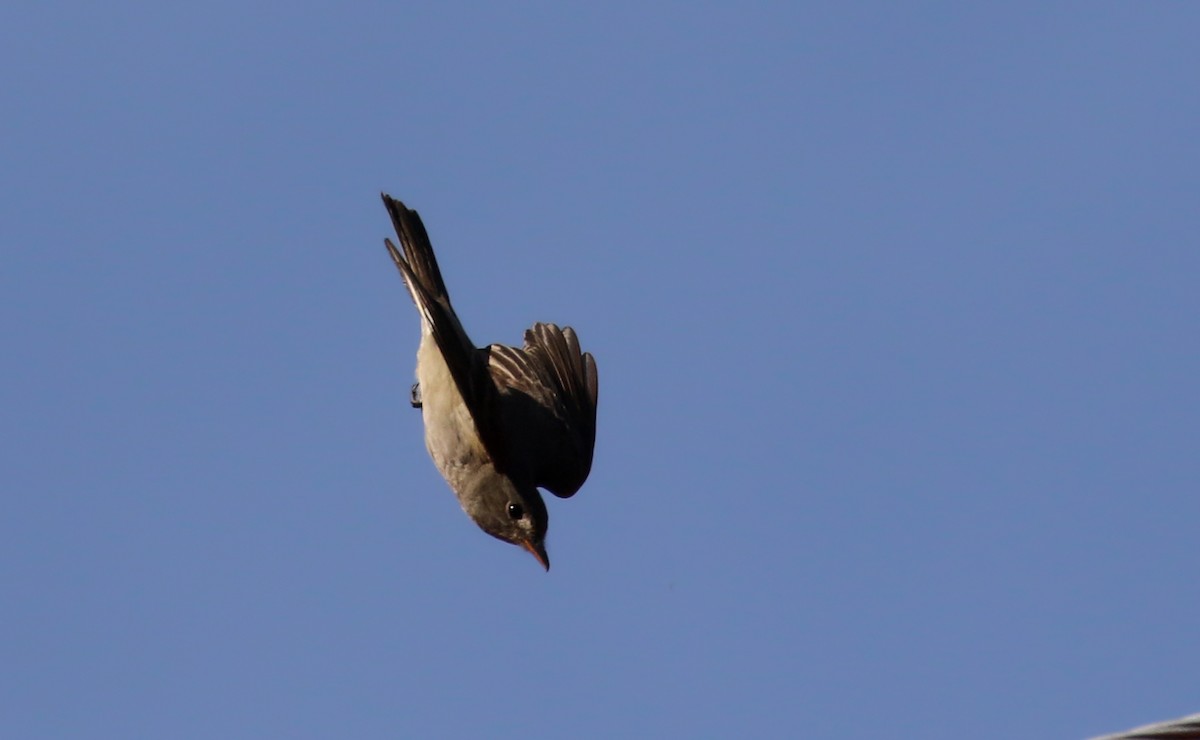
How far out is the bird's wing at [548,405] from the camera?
10578 mm

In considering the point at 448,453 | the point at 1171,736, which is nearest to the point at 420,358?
the point at 448,453

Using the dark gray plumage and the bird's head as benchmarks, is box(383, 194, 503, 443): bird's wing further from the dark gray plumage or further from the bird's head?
the dark gray plumage

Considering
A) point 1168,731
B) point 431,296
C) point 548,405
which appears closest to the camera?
point 1168,731

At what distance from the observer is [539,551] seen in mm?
9984

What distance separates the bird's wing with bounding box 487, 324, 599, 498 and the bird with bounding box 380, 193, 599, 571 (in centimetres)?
1

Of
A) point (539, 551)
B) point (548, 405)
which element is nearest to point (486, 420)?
point (539, 551)

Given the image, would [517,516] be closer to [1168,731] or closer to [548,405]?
[548,405]

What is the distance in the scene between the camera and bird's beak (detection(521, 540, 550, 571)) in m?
9.94

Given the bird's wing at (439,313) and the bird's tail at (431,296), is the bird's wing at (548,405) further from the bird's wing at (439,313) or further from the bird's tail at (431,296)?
the bird's tail at (431,296)

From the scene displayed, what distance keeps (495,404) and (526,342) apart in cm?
234

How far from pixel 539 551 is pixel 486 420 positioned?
1.06 m

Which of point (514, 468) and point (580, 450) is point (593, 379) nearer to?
point (580, 450)

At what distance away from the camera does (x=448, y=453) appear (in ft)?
33.6

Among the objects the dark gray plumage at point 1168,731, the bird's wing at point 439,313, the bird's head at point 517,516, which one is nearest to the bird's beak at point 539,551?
the bird's head at point 517,516
